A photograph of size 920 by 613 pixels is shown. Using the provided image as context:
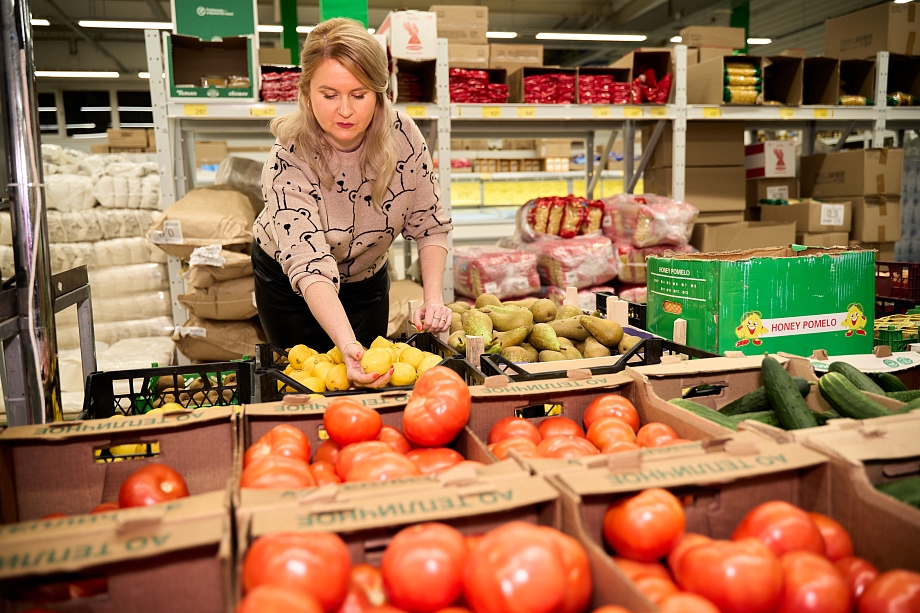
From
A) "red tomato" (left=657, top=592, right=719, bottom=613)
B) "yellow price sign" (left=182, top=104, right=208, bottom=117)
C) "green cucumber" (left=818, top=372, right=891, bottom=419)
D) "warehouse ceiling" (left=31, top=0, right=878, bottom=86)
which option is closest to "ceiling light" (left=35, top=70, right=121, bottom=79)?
"warehouse ceiling" (left=31, top=0, right=878, bottom=86)

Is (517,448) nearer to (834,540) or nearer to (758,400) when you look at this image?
(834,540)

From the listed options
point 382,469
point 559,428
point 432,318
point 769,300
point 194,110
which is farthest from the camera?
point 194,110

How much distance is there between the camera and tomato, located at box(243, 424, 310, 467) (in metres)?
1.17

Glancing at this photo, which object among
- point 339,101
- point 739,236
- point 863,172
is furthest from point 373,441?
point 863,172

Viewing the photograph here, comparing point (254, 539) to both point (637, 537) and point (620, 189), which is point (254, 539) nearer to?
point (637, 537)

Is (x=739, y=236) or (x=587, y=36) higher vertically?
(x=587, y=36)

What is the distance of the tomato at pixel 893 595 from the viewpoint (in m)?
0.79

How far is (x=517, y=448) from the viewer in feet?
4.00

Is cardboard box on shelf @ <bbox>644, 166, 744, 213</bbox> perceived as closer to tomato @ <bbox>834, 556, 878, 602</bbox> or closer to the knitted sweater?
the knitted sweater

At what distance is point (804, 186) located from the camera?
206 inches

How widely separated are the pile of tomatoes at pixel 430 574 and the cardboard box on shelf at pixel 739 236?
371 centimetres

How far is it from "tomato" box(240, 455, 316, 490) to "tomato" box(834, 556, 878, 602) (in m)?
0.79

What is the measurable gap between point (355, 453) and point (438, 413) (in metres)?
0.18

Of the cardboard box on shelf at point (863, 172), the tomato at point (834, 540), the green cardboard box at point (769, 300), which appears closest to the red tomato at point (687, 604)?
the tomato at point (834, 540)
